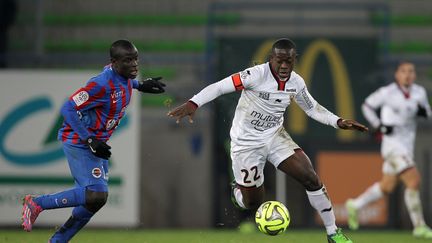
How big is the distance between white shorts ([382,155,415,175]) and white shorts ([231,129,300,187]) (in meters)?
3.87

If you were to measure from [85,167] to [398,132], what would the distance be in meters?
5.94

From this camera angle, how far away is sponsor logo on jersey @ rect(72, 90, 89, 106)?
30.7 feet

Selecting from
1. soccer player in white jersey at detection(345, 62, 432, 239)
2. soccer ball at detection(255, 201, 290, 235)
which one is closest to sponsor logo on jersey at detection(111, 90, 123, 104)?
soccer ball at detection(255, 201, 290, 235)

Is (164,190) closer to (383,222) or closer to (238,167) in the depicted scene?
(383,222)

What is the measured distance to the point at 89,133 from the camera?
31.0 ft

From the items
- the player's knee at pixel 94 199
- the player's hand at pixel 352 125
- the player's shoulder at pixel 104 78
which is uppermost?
the player's shoulder at pixel 104 78

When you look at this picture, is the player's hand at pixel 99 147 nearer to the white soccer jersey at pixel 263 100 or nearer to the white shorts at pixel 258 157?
the white soccer jersey at pixel 263 100

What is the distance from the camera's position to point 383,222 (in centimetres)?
1533

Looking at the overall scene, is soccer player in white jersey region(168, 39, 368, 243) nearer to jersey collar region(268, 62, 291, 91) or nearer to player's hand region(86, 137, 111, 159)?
jersey collar region(268, 62, 291, 91)

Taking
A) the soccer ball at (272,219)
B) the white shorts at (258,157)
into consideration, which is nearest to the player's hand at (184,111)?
the white shorts at (258,157)

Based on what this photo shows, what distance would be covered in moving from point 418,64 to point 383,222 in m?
2.79

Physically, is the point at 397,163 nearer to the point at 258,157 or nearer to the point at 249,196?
the point at 249,196

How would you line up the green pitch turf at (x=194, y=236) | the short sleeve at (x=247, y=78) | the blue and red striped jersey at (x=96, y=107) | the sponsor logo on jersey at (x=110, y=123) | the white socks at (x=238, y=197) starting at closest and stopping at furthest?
the blue and red striped jersey at (x=96, y=107)
the sponsor logo on jersey at (x=110, y=123)
the short sleeve at (x=247, y=78)
the white socks at (x=238, y=197)
the green pitch turf at (x=194, y=236)

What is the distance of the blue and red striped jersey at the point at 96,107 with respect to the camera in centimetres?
936
